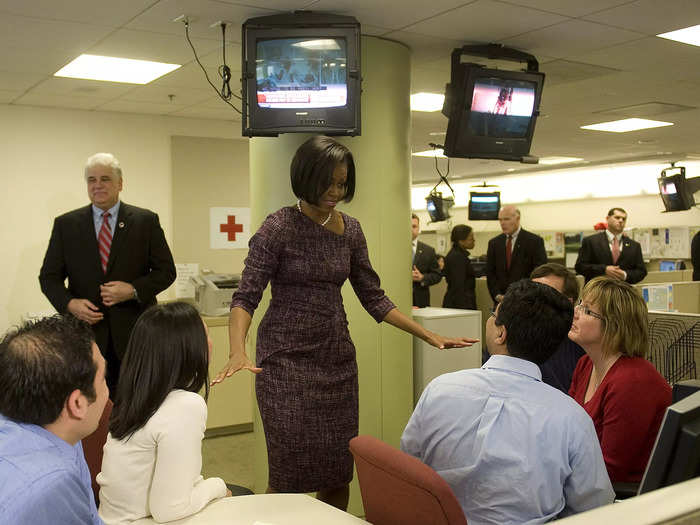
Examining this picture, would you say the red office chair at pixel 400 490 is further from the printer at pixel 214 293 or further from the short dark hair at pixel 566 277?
the printer at pixel 214 293

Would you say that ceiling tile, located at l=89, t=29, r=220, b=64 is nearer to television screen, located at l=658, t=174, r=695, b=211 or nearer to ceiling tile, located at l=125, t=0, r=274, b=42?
ceiling tile, located at l=125, t=0, r=274, b=42

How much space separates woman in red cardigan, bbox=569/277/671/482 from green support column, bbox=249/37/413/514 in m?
1.60

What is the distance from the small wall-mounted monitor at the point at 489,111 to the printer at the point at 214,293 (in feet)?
6.66

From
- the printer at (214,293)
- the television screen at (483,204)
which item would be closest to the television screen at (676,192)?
the television screen at (483,204)

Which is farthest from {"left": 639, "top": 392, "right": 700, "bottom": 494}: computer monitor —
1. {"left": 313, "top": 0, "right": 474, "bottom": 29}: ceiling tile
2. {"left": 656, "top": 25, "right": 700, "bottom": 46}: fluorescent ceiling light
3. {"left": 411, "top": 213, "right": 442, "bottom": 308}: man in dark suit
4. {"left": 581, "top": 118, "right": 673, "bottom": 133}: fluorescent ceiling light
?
{"left": 581, "top": 118, "right": 673, "bottom": 133}: fluorescent ceiling light

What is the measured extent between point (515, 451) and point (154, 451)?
31.9 inches

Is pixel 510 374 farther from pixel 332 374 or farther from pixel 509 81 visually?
pixel 509 81

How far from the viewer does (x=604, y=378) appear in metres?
2.19

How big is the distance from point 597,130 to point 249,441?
4.90 metres

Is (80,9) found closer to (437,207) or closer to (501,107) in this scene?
(501,107)

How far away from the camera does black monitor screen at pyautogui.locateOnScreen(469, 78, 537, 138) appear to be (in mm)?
4117

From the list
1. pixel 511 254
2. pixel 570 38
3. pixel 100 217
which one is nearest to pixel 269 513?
pixel 100 217

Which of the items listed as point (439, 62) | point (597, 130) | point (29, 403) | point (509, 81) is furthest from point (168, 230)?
point (29, 403)

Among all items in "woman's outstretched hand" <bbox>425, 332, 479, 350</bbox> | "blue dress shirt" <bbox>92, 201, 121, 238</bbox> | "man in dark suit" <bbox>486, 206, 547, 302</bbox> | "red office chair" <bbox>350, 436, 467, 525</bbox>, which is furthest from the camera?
"man in dark suit" <bbox>486, 206, 547, 302</bbox>
